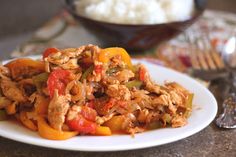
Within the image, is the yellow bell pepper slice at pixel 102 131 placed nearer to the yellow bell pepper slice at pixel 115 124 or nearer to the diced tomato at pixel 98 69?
the yellow bell pepper slice at pixel 115 124

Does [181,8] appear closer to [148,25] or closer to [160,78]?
[148,25]

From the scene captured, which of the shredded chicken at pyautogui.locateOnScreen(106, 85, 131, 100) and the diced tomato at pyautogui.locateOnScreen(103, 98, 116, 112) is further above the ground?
the shredded chicken at pyautogui.locateOnScreen(106, 85, 131, 100)

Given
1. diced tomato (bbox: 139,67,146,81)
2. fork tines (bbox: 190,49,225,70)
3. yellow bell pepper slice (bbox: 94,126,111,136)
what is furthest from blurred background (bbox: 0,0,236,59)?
yellow bell pepper slice (bbox: 94,126,111,136)

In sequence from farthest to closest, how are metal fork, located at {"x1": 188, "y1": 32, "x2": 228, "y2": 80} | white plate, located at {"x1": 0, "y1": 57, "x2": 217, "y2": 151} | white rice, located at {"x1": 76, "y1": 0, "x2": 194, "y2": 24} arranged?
white rice, located at {"x1": 76, "y1": 0, "x2": 194, "y2": 24} → metal fork, located at {"x1": 188, "y1": 32, "x2": 228, "y2": 80} → white plate, located at {"x1": 0, "y1": 57, "x2": 217, "y2": 151}

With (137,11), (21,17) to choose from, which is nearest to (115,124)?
(137,11)

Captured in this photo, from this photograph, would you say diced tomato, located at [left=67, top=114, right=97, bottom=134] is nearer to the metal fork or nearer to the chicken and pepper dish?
the chicken and pepper dish
